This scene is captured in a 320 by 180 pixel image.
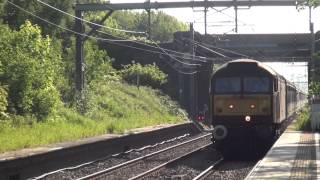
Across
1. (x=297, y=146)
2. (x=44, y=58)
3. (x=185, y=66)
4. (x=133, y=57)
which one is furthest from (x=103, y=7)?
(x=133, y=57)

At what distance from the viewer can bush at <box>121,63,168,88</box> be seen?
5041 cm

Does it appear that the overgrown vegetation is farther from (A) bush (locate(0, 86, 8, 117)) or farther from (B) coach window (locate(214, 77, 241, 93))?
(B) coach window (locate(214, 77, 241, 93))

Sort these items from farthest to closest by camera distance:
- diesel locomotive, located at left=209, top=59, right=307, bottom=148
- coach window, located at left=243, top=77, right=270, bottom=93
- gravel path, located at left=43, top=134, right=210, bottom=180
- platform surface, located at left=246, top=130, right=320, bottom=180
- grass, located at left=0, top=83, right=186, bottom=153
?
coach window, located at left=243, top=77, right=270, bottom=93
grass, located at left=0, top=83, right=186, bottom=153
diesel locomotive, located at left=209, top=59, right=307, bottom=148
gravel path, located at left=43, top=134, right=210, bottom=180
platform surface, located at left=246, top=130, right=320, bottom=180

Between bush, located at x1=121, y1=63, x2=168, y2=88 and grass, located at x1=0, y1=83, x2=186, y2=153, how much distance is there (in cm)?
164

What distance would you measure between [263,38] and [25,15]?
25012mm

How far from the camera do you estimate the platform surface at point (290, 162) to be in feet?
45.1

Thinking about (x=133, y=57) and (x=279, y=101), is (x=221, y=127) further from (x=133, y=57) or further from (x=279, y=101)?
(x=133, y=57)

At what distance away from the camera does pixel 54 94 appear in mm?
26266

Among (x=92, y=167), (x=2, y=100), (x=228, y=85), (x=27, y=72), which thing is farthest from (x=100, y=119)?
(x=92, y=167)

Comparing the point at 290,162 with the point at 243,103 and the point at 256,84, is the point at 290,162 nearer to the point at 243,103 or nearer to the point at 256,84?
the point at 243,103

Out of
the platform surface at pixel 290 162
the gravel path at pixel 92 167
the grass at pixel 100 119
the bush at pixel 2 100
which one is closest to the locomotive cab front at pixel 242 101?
the platform surface at pixel 290 162

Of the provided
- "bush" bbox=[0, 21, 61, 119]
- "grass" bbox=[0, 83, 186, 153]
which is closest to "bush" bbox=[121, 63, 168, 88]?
"grass" bbox=[0, 83, 186, 153]

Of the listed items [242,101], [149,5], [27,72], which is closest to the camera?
[242,101]

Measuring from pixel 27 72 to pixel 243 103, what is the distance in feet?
27.7
